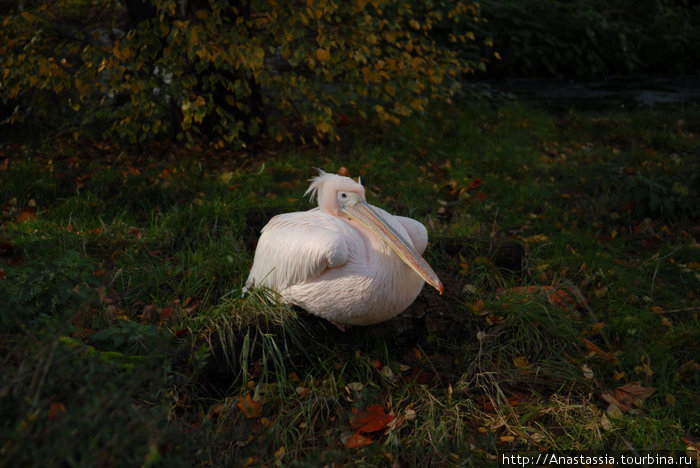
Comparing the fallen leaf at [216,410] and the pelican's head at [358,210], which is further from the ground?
the pelican's head at [358,210]

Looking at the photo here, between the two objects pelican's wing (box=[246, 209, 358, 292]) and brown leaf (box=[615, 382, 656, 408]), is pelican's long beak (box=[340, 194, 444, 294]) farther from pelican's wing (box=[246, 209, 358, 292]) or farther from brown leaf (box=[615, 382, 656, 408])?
brown leaf (box=[615, 382, 656, 408])

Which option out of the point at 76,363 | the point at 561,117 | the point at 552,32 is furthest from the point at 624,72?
the point at 76,363

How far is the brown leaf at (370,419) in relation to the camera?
8.91 feet

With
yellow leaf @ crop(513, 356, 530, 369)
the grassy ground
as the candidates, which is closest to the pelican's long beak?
the grassy ground

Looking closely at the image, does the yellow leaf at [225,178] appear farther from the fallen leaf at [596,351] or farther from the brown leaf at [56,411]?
the brown leaf at [56,411]

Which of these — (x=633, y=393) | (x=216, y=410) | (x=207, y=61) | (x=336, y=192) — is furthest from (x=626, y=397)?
(x=207, y=61)

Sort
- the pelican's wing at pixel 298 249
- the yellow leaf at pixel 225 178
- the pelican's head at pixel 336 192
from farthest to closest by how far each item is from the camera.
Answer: the yellow leaf at pixel 225 178 → the pelican's head at pixel 336 192 → the pelican's wing at pixel 298 249

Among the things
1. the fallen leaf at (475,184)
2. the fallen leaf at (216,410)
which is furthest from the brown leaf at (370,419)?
the fallen leaf at (475,184)

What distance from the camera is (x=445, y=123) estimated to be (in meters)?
7.62

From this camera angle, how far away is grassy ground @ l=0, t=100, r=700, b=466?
6.20ft

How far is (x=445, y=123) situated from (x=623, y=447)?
5.54m

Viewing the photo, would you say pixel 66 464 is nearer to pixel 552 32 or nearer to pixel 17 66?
pixel 17 66

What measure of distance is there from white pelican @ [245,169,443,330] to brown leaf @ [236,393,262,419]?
56 centimetres

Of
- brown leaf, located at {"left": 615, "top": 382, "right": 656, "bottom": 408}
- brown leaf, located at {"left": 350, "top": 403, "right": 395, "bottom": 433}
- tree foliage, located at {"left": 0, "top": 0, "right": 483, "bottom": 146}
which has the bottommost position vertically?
brown leaf, located at {"left": 615, "top": 382, "right": 656, "bottom": 408}
